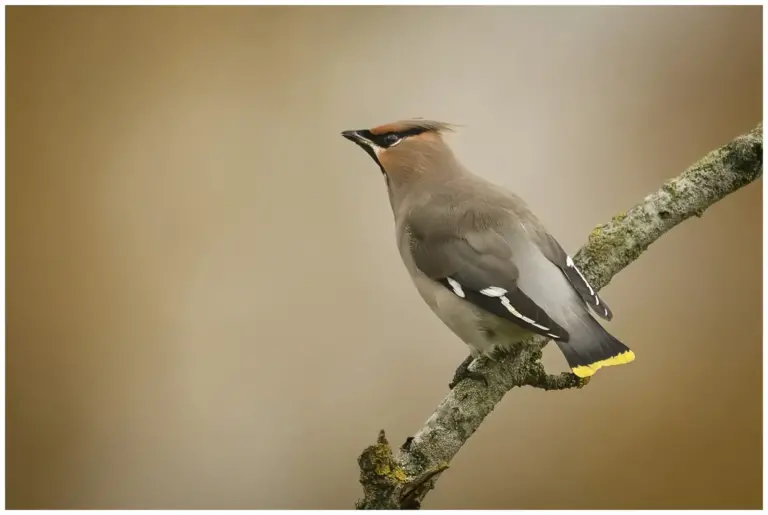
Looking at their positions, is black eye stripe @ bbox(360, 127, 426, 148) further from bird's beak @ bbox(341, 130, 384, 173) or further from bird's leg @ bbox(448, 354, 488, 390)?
bird's leg @ bbox(448, 354, 488, 390)

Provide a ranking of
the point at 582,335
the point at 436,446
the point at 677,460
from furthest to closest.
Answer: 1. the point at 677,460
2. the point at 582,335
3. the point at 436,446

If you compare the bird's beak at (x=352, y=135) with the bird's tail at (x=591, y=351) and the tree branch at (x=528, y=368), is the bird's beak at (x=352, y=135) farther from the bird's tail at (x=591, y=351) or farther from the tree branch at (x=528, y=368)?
the bird's tail at (x=591, y=351)

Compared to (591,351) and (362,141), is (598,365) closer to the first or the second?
(591,351)

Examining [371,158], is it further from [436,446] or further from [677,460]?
[677,460]

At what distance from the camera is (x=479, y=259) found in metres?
1.75

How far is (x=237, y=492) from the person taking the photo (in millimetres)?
2119

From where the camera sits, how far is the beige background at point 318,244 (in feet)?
6.97

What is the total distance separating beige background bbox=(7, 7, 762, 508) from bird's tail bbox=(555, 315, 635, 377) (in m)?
0.50

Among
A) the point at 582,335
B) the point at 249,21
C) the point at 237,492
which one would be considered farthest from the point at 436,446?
the point at 249,21

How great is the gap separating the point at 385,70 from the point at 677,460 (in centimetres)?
132

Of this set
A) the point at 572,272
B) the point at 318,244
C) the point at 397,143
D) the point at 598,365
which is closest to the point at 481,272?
the point at 572,272

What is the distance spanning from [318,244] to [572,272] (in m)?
0.75

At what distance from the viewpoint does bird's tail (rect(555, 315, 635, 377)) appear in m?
1.61

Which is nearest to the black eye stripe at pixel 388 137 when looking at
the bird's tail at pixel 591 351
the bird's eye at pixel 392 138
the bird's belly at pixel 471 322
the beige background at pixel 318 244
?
the bird's eye at pixel 392 138
